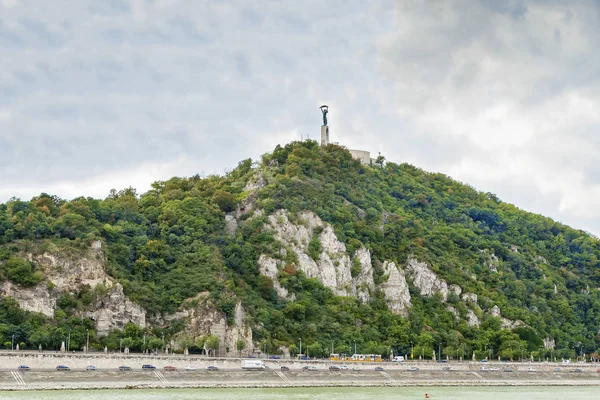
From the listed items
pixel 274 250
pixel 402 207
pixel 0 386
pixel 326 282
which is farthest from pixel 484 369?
pixel 0 386

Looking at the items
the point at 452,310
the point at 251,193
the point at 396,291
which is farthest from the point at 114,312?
the point at 452,310

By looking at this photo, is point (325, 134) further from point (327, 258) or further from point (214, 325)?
point (214, 325)

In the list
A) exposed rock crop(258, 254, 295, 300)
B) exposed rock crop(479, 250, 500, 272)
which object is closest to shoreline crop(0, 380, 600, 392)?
exposed rock crop(258, 254, 295, 300)

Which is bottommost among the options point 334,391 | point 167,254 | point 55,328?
point 334,391

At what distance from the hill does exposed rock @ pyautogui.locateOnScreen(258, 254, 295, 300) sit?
0.68 ft

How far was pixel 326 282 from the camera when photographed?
128625 millimetres

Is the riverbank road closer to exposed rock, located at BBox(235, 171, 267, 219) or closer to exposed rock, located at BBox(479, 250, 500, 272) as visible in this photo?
exposed rock, located at BBox(479, 250, 500, 272)

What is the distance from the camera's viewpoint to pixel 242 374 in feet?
298

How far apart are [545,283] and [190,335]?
252ft

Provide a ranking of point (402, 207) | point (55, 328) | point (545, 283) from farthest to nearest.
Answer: point (402, 207)
point (545, 283)
point (55, 328)

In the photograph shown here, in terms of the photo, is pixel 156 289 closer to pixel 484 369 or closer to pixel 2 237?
pixel 2 237

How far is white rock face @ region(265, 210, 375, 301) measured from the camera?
129125 mm

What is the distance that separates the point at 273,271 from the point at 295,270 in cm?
369

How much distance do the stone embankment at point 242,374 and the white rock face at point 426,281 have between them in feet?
69.0
